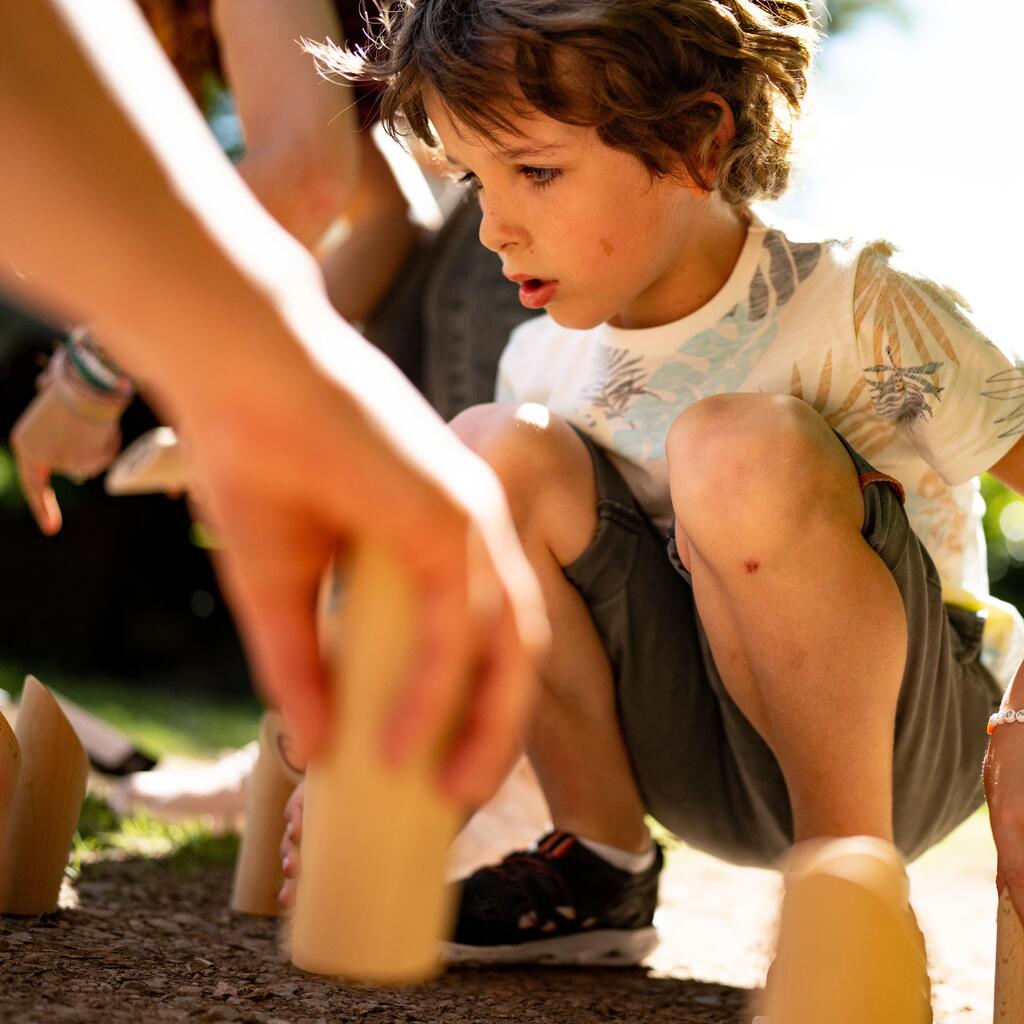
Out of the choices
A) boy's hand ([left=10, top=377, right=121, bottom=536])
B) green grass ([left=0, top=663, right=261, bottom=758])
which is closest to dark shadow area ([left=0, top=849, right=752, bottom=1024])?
boy's hand ([left=10, top=377, right=121, bottom=536])

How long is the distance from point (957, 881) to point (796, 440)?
145 centimetres

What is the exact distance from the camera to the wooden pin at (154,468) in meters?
2.29

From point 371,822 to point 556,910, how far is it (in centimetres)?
83

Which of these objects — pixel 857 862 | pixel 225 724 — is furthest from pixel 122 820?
pixel 225 724

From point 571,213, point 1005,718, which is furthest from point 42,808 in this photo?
point 1005,718

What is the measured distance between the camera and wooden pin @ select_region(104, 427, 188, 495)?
7.52 ft

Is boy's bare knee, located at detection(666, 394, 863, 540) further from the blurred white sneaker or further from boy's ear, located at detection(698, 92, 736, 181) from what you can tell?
the blurred white sneaker

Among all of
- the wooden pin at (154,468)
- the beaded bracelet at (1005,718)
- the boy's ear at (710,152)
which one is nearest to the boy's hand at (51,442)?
the wooden pin at (154,468)

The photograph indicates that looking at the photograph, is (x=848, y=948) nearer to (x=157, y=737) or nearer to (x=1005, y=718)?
(x=1005, y=718)

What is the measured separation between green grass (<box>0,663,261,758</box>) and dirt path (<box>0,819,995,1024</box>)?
63.3 inches

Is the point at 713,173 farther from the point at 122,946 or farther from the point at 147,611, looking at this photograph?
the point at 147,611

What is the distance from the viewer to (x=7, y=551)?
5000mm

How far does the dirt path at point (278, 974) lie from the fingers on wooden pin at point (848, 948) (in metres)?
0.42

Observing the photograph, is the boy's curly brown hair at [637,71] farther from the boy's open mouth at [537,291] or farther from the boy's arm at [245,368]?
the boy's arm at [245,368]
